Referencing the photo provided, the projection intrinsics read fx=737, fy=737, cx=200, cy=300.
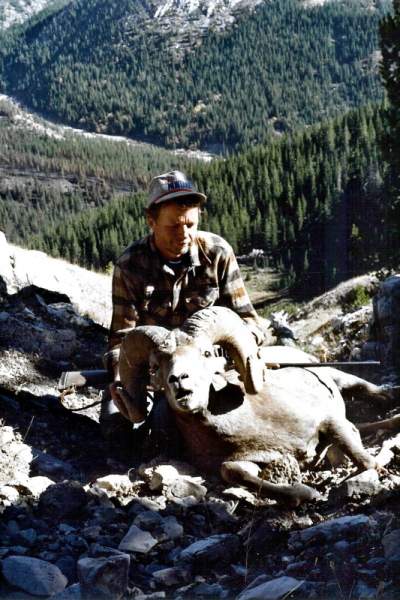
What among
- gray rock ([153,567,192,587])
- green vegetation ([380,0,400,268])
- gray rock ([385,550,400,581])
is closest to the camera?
gray rock ([385,550,400,581])

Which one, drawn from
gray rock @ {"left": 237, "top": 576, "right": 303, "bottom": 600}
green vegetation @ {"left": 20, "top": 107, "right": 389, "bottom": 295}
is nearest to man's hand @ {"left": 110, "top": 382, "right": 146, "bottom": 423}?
gray rock @ {"left": 237, "top": 576, "right": 303, "bottom": 600}

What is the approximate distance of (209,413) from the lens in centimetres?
559

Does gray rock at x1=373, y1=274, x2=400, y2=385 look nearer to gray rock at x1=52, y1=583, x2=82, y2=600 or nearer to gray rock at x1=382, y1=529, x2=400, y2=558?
gray rock at x1=382, y1=529, x2=400, y2=558

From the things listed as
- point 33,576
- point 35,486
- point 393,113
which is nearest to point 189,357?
point 35,486

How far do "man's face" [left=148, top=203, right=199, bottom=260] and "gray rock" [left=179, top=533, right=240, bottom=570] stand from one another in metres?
2.66

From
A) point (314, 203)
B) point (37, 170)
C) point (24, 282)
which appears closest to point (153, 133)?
point (37, 170)

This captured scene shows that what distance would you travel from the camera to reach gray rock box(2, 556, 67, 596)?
12.3ft

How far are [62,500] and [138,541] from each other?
82 cm

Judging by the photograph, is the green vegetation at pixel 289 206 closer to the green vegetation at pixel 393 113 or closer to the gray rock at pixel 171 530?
the green vegetation at pixel 393 113

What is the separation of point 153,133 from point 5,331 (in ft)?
618

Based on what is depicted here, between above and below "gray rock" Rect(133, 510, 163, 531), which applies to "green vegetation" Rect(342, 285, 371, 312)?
below

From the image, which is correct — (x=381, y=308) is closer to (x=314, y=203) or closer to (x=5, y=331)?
(x=5, y=331)

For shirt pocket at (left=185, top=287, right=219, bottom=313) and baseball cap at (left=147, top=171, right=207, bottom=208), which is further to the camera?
shirt pocket at (left=185, top=287, right=219, bottom=313)

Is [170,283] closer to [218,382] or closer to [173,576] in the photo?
[218,382]
